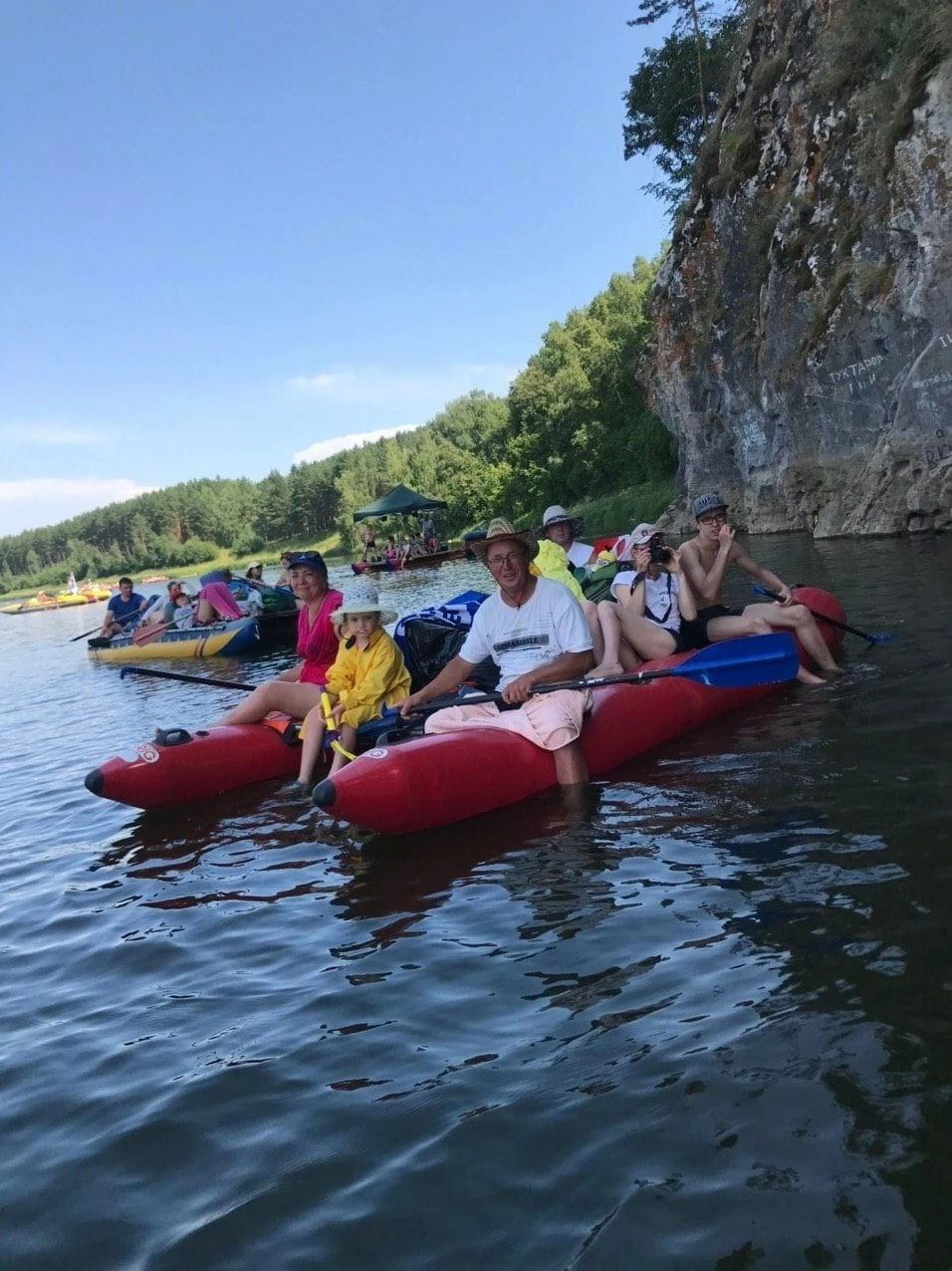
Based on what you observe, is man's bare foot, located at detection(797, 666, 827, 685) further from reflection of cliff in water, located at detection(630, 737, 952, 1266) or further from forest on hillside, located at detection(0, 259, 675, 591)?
forest on hillside, located at detection(0, 259, 675, 591)

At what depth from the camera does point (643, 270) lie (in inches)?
2315

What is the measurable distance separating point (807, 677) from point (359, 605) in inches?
136

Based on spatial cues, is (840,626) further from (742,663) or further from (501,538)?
(501,538)

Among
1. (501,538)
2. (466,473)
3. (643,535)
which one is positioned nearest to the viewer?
(501,538)

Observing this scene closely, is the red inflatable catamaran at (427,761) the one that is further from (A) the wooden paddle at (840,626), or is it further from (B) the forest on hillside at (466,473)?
(B) the forest on hillside at (466,473)

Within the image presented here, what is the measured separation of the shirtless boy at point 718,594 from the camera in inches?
313

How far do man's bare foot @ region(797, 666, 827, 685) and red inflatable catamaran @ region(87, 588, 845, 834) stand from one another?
29 centimetres

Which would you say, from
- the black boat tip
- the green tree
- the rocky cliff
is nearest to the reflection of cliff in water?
the black boat tip

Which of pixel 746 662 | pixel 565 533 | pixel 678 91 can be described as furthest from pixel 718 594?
pixel 678 91

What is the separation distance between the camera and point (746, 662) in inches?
291

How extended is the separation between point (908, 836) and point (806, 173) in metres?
17.9

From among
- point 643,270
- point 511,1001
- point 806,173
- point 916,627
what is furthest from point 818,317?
point 643,270

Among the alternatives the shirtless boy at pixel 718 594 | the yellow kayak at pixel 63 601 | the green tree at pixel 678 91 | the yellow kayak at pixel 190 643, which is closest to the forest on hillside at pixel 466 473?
the green tree at pixel 678 91

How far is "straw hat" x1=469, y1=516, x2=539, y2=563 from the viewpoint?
6258 millimetres
